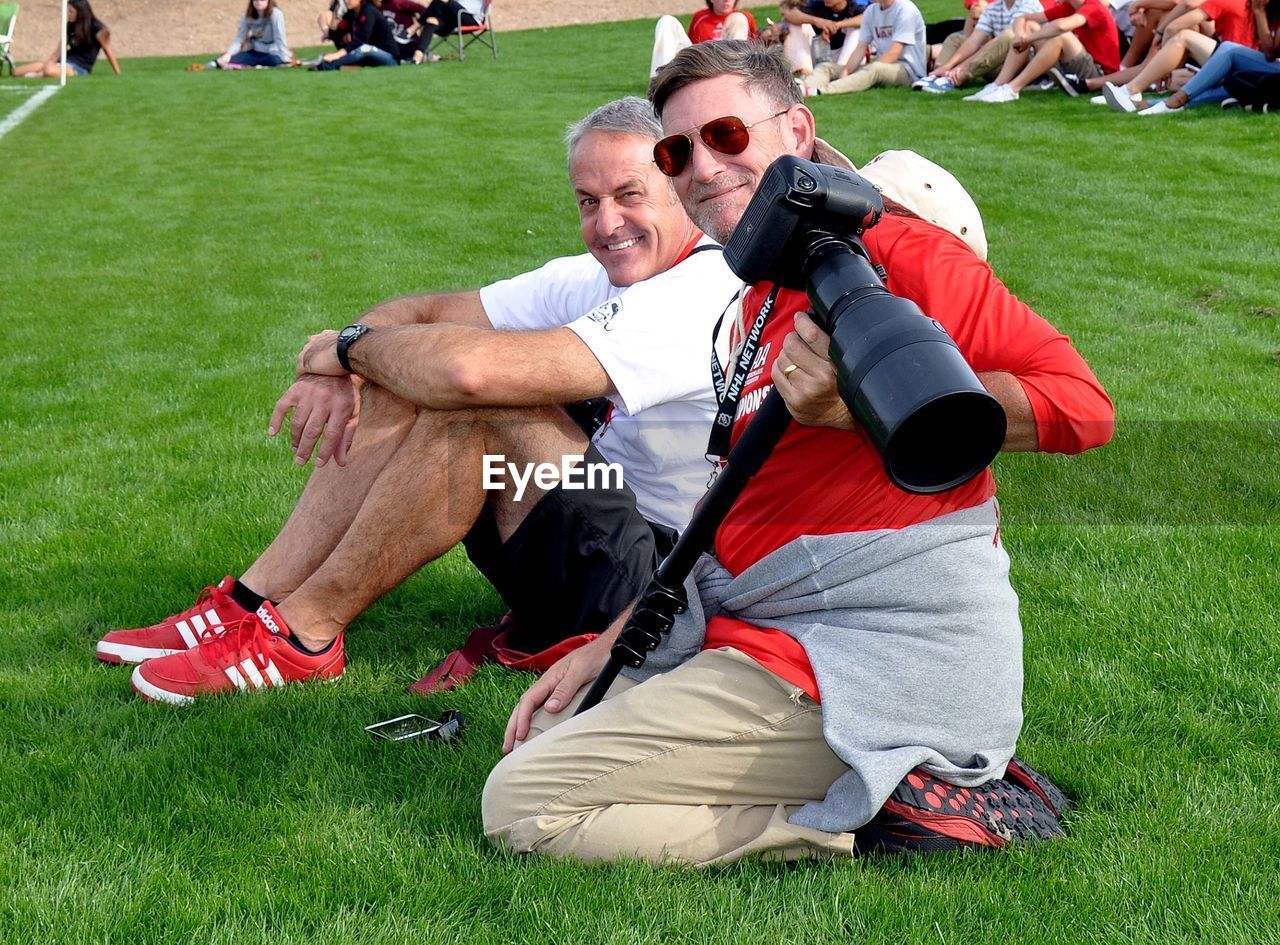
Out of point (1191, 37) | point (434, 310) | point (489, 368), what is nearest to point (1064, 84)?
point (1191, 37)

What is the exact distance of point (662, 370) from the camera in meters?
3.34

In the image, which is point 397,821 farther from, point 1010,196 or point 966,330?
point 1010,196

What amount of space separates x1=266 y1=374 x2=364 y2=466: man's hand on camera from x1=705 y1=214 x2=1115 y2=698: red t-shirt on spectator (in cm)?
132

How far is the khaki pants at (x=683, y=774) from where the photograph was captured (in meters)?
2.59

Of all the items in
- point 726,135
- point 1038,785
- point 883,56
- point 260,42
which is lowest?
point 260,42

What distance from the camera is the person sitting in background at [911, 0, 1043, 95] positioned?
1442cm

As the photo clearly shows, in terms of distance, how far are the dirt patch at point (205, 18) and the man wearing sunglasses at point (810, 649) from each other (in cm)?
3075

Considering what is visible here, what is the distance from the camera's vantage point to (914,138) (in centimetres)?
1253

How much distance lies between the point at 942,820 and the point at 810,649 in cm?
43

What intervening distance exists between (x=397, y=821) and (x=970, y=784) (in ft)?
4.04

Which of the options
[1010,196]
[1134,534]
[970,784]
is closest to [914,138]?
[1010,196]

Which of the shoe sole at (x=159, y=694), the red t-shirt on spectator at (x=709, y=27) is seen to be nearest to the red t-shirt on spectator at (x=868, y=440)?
the shoe sole at (x=159, y=694)

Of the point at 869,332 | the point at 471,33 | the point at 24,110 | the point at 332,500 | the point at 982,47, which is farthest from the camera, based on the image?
the point at 471,33

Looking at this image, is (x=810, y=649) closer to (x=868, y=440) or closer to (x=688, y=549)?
(x=688, y=549)
